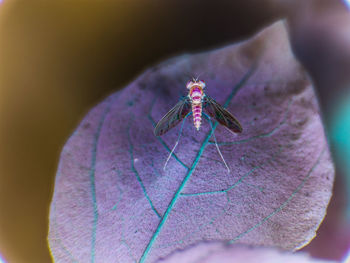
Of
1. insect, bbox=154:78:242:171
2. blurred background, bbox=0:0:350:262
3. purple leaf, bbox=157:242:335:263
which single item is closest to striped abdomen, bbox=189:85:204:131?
insect, bbox=154:78:242:171

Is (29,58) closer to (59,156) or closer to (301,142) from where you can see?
(59,156)

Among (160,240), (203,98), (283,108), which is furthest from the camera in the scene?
(203,98)

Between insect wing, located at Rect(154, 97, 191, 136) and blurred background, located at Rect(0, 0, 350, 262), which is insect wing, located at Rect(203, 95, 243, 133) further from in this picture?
blurred background, located at Rect(0, 0, 350, 262)

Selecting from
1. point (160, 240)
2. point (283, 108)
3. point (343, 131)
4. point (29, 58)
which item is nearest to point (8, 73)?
point (29, 58)

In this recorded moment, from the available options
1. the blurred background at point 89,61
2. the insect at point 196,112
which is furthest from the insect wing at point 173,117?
the blurred background at point 89,61

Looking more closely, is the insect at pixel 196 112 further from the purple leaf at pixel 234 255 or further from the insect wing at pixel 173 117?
the purple leaf at pixel 234 255

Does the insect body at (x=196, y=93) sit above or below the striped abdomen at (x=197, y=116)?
above

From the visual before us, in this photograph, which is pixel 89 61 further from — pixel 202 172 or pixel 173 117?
pixel 202 172
